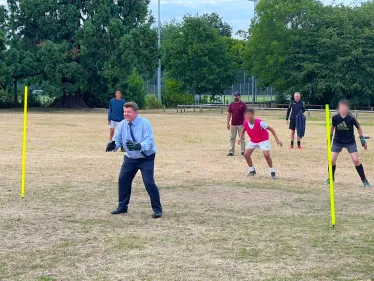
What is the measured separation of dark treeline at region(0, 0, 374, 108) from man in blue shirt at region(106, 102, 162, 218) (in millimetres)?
33633

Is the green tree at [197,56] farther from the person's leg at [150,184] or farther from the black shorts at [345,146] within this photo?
the person's leg at [150,184]

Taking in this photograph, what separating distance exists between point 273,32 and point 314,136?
101 feet

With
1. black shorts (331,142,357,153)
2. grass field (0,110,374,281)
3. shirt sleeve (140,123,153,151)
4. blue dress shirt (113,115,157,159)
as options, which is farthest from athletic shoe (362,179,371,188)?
shirt sleeve (140,123,153,151)

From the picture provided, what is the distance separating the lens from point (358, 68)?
5250cm

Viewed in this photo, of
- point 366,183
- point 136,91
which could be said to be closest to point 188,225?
point 366,183

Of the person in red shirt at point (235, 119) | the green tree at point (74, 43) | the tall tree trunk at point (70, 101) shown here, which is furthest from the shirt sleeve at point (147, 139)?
the tall tree trunk at point (70, 101)

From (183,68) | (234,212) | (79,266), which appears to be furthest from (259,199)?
(183,68)

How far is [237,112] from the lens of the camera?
1761cm

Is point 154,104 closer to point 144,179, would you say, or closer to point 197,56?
point 197,56

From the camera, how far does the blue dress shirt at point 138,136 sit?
360 inches

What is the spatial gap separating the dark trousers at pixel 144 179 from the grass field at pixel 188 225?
0.92ft

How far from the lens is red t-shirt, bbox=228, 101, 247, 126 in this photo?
17516mm

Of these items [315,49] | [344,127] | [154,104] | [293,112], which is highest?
[315,49]

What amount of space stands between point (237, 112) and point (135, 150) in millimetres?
8854
